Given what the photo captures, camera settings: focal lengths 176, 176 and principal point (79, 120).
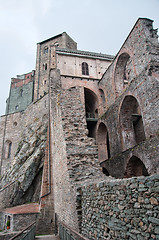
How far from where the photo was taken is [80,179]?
19.4 ft

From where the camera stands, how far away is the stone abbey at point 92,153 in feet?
11.3

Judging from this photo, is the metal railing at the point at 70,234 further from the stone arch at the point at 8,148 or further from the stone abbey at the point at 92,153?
the stone arch at the point at 8,148

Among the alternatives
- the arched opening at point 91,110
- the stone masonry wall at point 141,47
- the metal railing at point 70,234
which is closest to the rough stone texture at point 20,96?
the arched opening at point 91,110

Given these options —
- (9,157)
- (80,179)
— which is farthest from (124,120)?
(9,157)

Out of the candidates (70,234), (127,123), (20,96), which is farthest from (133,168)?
(20,96)

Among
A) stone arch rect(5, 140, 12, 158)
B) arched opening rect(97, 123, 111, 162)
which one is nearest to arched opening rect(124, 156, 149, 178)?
arched opening rect(97, 123, 111, 162)

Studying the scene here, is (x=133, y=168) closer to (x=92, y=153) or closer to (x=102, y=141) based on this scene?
(x=92, y=153)

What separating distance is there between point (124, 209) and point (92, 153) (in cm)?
344

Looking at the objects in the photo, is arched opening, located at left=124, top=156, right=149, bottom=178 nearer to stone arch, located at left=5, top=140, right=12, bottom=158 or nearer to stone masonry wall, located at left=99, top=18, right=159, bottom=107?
stone masonry wall, located at left=99, top=18, right=159, bottom=107

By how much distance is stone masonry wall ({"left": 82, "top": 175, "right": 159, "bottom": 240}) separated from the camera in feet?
8.89

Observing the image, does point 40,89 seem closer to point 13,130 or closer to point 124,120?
point 13,130

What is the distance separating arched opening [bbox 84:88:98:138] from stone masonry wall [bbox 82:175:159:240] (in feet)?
42.6

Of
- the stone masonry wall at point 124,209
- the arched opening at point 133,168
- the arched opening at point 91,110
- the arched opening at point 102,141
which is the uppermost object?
the arched opening at point 91,110

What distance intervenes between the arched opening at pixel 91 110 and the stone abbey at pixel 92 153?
0.12m
